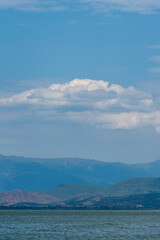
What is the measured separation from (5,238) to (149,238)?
45280 mm

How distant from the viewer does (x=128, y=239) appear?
149m

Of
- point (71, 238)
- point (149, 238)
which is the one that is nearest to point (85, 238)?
point (71, 238)

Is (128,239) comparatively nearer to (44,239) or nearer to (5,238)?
(44,239)

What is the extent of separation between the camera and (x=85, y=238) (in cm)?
15125

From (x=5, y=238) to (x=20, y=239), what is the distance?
658 centimetres

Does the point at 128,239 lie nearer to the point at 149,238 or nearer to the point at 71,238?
the point at 149,238

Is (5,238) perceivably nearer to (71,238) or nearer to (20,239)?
(20,239)

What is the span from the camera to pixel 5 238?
150500 mm

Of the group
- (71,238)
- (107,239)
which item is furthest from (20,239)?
(107,239)

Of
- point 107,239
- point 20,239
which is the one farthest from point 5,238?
point 107,239

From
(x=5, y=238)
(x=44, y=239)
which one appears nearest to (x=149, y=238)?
(x=44, y=239)

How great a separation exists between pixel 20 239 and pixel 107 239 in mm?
26540

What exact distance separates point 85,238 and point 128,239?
44.2 feet

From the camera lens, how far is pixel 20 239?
14650 centimetres
